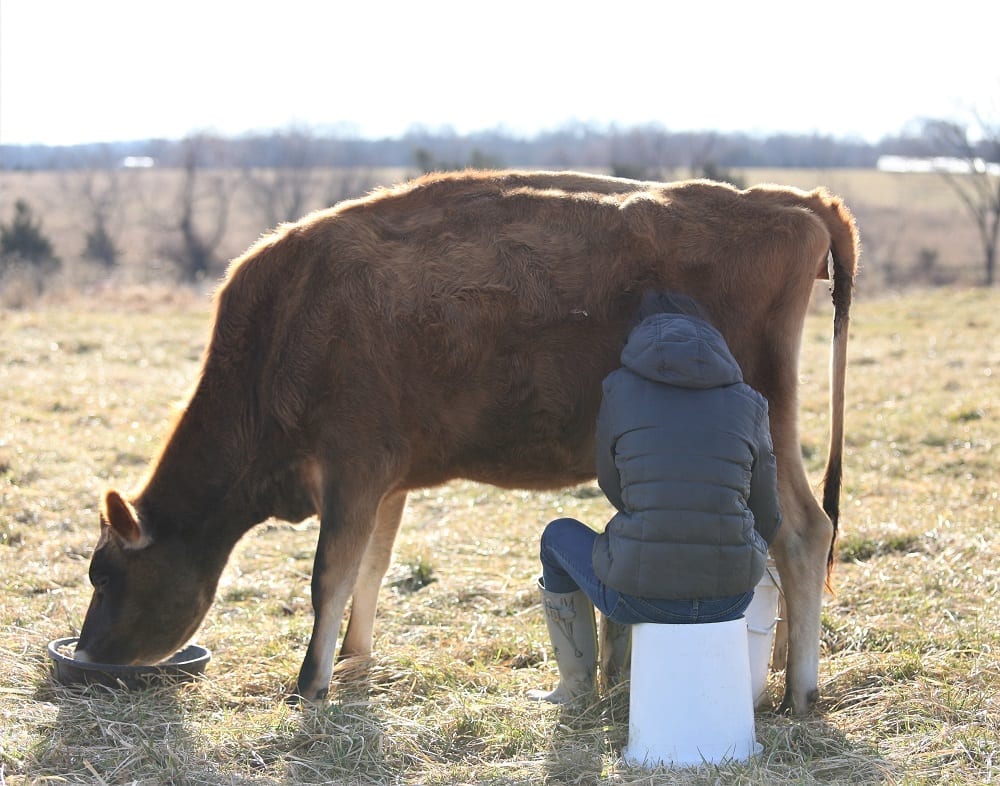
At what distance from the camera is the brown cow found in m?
4.63

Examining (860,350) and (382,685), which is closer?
(382,685)

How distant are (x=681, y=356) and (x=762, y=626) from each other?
1456mm

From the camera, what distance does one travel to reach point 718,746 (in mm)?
3920

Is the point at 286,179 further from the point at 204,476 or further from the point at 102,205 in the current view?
the point at 204,476

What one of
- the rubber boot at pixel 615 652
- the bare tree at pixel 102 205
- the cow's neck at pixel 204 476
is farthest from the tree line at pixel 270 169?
the rubber boot at pixel 615 652

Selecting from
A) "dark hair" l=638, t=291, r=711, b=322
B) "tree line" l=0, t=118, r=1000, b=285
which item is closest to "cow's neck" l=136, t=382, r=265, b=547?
"dark hair" l=638, t=291, r=711, b=322

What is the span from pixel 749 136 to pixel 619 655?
92649 millimetres

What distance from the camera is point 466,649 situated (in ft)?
17.4

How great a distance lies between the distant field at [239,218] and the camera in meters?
37.0

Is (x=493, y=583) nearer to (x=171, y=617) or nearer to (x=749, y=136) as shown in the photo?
(x=171, y=617)

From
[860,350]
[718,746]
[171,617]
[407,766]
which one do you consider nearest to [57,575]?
[171,617]

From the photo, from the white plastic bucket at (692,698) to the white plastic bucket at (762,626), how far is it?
68 cm

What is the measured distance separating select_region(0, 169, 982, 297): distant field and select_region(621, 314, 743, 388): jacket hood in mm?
30417

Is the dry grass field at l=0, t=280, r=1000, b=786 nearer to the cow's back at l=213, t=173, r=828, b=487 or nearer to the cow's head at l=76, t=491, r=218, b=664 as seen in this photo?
the cow's head at l=76, t=491, r=218, b=664
